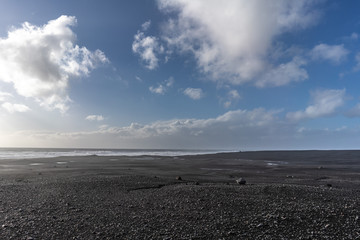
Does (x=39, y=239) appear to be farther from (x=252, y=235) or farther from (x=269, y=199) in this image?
(x=269, y=199)

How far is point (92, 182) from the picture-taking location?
738 inches

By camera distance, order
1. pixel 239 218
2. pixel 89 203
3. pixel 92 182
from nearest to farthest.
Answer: pixel 239 218 < pixel 89 203 < pixel 92 182

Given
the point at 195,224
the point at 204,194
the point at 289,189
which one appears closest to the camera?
the point at 195,224

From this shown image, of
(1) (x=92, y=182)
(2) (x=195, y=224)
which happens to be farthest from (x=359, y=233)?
(1) (x=92, y=182)

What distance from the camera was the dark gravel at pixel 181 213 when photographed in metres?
8.75

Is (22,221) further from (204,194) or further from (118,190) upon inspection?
(204,194)

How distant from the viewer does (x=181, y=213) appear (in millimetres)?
10914

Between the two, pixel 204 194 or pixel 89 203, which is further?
pixel 204 194

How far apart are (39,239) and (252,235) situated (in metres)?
7.28

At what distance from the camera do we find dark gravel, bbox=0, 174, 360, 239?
28.7 feet

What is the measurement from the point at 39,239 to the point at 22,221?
7.91ft

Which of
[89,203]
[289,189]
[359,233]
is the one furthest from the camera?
[289,189]

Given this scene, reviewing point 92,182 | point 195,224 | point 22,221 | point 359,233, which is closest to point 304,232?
point 359,233

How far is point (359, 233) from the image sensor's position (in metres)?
8.84
